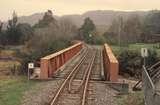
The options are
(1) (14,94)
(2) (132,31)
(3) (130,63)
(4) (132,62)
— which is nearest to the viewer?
(1) (14,94)

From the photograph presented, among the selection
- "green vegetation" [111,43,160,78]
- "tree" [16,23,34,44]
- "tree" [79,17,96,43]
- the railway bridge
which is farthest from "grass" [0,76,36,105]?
"tree" [79,17,96,43]

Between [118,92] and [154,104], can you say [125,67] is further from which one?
[154,104]

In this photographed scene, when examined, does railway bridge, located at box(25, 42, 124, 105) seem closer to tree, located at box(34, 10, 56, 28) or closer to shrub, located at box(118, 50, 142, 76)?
shrub, located at box(118, 50, 142, 76)

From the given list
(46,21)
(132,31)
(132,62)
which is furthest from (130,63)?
(46,21)

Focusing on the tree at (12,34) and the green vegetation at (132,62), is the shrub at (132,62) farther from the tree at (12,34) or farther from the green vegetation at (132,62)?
the tree at (12,34)

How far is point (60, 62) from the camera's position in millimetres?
33031

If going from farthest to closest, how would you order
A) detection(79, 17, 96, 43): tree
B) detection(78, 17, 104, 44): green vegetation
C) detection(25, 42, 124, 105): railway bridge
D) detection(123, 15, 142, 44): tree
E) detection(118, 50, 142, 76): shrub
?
1. detection(79, 17, 96, 43): tree
2. detection(78, 17, 104, 44): green vegetation
3. detection(123, 15, 142, 44): tree
4. detection(118, 50, 142, 76): shrub
5. detection(25, 42, 124, 105): railway bridge

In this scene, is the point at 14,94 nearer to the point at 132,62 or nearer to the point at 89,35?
the point at 132,62

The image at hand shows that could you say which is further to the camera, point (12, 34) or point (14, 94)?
point (12, 34)

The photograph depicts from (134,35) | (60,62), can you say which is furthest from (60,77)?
(134,35)

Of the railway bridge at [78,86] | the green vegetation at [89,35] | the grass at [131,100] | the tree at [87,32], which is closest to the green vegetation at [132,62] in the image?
the railway bridge at [78,86]

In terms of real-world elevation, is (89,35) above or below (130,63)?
above

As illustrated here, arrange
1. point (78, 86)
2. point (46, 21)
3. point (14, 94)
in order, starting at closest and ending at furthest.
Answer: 1. point (14, 94)
2. point (78, 86)
3. point (46, 21)

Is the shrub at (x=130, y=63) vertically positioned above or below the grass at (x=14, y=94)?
below
